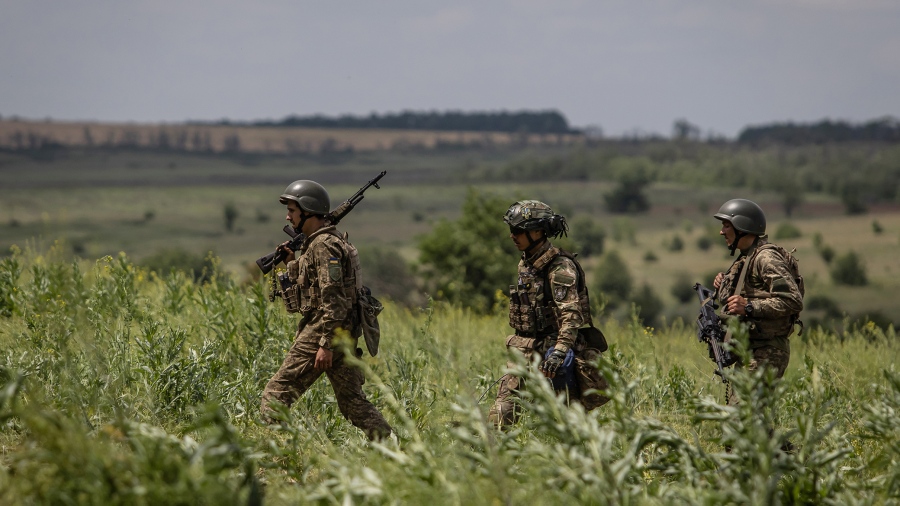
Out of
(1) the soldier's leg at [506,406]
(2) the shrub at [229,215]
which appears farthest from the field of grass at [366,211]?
(1) the soldier's leg at [506,406]

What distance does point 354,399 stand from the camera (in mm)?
6633

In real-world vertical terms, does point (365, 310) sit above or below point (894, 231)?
above

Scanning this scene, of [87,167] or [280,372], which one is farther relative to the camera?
[87,167]

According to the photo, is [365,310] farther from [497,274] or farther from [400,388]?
[497,274]

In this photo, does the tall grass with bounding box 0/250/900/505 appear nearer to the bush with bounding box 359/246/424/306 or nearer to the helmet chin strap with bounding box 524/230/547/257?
the helmet chin strap with bounding box 524/230/547/257

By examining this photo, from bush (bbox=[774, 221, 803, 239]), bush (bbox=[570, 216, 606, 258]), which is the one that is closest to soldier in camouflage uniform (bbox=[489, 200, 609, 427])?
bush (bbox=[570, 216, 606, 258])

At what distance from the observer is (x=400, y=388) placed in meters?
7.82

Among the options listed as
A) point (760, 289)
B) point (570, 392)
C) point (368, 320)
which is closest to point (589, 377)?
point (570, 392)

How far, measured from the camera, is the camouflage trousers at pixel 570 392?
261 inches

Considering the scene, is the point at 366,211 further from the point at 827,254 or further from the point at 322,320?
the point at 322,320

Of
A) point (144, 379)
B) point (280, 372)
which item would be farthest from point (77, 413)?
point (280, 372)

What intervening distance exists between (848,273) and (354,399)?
99.5 m

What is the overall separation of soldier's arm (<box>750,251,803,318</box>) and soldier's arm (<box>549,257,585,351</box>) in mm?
1247

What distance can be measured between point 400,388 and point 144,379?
2.00 m
